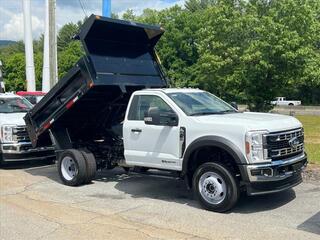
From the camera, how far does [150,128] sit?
330 inches

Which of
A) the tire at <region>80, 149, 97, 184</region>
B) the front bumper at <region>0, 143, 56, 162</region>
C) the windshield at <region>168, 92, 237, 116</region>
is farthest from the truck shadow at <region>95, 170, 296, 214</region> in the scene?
the front bumper at <region>0, 143, 56, 162</region>

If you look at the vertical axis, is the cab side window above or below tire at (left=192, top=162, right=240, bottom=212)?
above

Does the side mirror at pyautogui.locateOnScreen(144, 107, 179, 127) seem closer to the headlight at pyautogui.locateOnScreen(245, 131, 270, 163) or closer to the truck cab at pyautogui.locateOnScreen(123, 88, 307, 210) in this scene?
the truck cab at pyautogui.locateOnScreen(123, 88, 307, 210)

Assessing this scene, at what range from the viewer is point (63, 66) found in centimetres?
7469

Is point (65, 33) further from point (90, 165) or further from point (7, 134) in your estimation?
point (90, 165)

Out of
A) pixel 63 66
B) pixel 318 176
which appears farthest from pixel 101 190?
pixel 63 66

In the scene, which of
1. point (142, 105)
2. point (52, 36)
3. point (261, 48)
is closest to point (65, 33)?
point (52, 36)

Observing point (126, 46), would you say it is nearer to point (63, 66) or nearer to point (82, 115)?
point (82, 115)

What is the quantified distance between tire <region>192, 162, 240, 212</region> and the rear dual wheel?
278 centimetres

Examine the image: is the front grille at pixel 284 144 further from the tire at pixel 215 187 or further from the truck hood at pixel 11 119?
the truck hood at pixel 11 119

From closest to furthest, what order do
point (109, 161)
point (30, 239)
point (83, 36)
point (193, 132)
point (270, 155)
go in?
point (30, 239) → point (270, 155) → point (193, 132) → point (83, 36) → point (109, 161)

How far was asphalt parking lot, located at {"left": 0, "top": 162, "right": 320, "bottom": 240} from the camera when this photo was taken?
6312 millimetres

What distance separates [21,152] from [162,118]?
16.5 ft

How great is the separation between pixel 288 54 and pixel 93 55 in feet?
55.6
